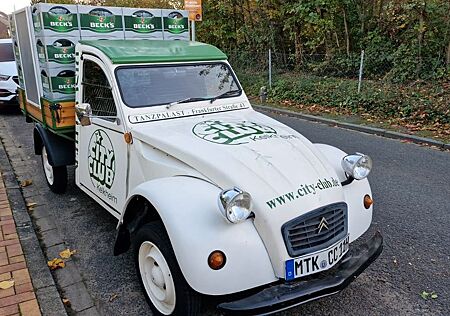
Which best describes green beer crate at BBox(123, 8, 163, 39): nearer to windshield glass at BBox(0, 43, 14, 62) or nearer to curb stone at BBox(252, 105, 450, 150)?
curb stone at BBox(252, 105, 450, 150)

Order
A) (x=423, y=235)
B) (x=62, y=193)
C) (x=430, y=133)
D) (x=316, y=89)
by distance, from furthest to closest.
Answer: (x=316, y=89), (x=430, y=133), (x=62, y=193), (x=423, y=235)

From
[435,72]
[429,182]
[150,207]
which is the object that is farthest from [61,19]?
[435,72]

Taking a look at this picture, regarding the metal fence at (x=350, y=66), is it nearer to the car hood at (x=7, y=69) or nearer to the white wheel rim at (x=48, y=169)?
the car hood at (x=7, y=69)

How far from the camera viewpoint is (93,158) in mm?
4090

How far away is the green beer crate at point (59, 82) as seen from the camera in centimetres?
454

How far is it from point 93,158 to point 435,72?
32.3ft

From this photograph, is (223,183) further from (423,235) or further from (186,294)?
(423,235)

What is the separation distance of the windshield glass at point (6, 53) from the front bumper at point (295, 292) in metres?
11.8

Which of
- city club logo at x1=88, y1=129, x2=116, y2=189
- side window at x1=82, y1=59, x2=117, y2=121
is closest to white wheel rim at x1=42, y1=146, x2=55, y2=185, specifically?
city club logo at x1=88, y1=129, x2=116, y2=189

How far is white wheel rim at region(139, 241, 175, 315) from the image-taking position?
8.72 feet

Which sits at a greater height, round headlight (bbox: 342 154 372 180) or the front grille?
round headlight (bbox: 342 154 372 180)

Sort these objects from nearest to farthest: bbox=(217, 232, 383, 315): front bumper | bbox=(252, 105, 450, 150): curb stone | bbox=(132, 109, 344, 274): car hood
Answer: bbox=(217, 232, 383, 315): front bumper, bbox=(132, 109, 344, 274): car hood, bbox=(252, 105, 450, 150): curb stone

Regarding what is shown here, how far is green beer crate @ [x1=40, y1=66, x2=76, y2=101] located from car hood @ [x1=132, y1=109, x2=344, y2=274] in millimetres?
1683

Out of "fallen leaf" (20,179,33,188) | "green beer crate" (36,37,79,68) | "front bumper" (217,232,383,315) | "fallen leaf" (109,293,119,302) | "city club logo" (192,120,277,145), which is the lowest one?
"fallen leaf" (20,179,33,188)
